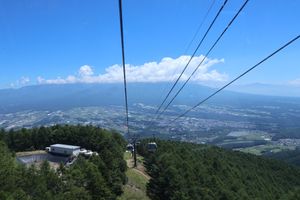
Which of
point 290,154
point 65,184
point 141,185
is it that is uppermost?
point 65,184

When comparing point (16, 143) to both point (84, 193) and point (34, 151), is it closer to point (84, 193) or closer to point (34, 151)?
point (34, 151)

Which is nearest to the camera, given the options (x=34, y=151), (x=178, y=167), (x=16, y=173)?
(x=16, y=173)

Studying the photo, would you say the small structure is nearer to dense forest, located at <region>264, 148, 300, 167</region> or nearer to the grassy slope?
the grassy slope

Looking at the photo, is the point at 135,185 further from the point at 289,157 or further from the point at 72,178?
the point at 289,157

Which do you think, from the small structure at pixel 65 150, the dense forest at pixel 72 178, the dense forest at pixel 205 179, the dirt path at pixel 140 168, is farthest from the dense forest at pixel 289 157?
the small structure at pixel 65 150

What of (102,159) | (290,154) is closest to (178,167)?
(102,159)

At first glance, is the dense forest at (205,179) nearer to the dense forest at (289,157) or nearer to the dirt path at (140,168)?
the dirt path at (140,168)

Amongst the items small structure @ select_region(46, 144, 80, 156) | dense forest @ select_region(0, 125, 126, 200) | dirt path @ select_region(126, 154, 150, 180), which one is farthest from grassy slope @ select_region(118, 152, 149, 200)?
small structure @ select_region(46, 144, 80, 156)

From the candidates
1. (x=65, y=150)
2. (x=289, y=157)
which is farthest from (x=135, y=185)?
(x=289, y=157)
